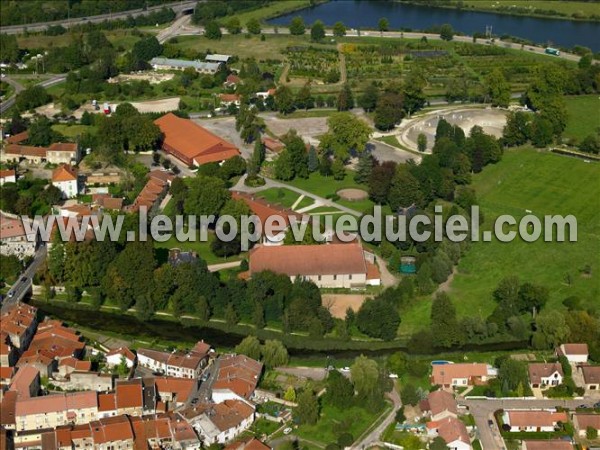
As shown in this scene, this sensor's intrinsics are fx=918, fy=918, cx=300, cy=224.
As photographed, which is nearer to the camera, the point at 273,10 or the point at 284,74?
the point at 284,74

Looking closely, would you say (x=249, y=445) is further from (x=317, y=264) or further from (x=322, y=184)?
(x=322, y=184)

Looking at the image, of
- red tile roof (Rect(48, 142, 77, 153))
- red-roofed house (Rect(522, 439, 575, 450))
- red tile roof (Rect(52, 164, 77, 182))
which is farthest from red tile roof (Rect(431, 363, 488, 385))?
red tile roof (Rect(48, 142, 77, 153))

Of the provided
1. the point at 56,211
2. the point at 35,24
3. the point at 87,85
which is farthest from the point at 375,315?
the point at 35,24

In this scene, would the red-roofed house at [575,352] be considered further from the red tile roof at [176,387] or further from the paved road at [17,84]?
the paved road at [17,84]

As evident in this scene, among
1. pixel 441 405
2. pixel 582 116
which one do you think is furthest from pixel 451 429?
pixel 582 116

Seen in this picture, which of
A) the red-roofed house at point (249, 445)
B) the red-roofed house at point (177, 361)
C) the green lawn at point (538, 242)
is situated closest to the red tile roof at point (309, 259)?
the green lawn at point (538, 242)

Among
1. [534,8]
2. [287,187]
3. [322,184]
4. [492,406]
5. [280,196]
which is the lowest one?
[534,8]

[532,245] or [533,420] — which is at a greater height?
[533,420]
